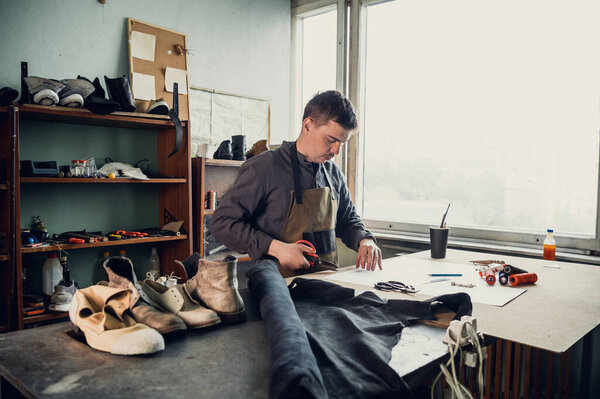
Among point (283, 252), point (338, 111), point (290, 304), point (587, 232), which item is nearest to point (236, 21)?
point (338, 111)

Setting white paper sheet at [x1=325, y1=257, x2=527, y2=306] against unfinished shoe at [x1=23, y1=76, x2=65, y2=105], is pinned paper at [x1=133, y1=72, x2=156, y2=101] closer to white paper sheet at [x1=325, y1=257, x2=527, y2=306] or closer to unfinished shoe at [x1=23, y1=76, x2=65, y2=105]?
unfinished shoe at [x1=23, y1=76, x2=65, y2=105]

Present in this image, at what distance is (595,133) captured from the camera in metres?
2.74

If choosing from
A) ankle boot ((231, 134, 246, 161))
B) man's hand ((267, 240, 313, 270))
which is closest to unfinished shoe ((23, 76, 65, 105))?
ankle boot ((231, 134, 246, 161))

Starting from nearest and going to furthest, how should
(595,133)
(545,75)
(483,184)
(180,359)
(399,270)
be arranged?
1. (180,359)
2. (399,270)
3. (595,133)
4. (545,75)
5. (483,184)

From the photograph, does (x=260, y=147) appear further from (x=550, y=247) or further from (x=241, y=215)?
(x=550, y=247)

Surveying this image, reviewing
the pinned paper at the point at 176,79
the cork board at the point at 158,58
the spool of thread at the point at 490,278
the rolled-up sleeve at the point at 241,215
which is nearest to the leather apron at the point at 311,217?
the rolled-up sleeve at the point at 241,215

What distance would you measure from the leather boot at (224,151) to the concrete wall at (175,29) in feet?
1.79

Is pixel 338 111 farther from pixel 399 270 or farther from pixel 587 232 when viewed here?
pixel 587 232

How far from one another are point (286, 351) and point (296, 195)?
1.33 m

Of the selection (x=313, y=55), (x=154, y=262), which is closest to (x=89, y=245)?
(x=154, y=262)

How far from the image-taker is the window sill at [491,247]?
2672mm

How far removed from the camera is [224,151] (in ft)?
11.0

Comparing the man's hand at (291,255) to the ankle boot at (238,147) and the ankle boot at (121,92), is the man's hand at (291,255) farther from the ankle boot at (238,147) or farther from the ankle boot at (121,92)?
the ankle boot at (238,147)

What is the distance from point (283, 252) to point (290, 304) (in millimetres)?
762
